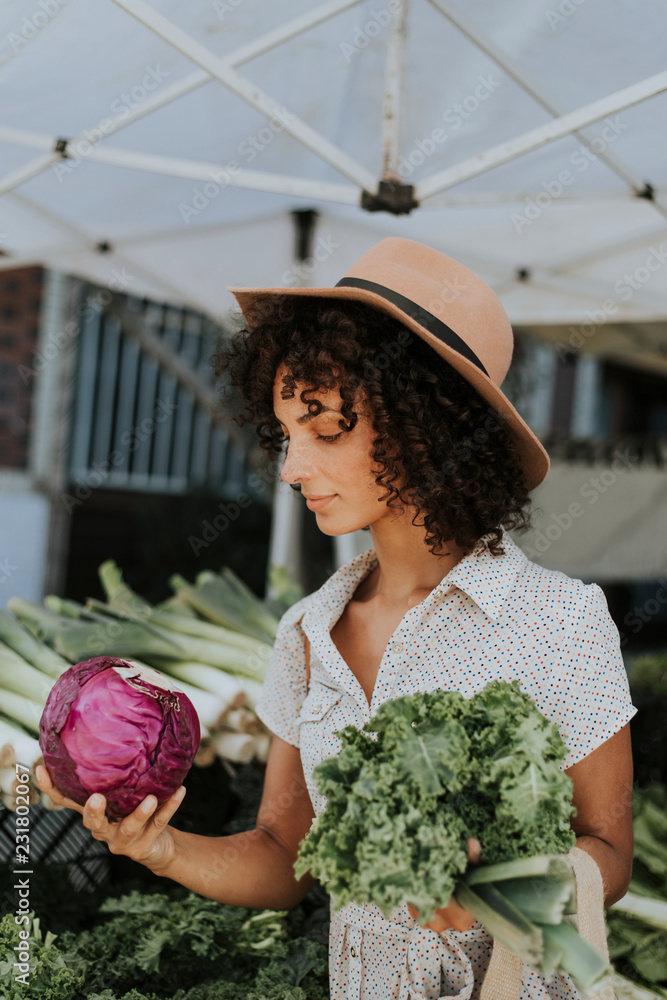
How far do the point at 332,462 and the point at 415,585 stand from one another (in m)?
0.34

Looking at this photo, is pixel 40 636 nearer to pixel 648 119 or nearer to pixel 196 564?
pixel 648 119

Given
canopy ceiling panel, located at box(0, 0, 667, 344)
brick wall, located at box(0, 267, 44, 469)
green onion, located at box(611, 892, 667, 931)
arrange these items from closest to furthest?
green onion, located at box(611, 892, 667, 931), canopy ceiling panel, located at box(0, 0, 667, 344), brick wall, located at box(0, 267, 44, 469)

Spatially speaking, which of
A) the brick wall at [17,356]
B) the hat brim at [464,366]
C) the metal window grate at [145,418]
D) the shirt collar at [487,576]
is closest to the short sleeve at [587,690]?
the shirt collar at [487,576]

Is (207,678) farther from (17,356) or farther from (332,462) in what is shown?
(17,356)

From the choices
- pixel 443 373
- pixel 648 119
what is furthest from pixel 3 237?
pixel 443 373

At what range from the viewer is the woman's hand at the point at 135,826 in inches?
54.1

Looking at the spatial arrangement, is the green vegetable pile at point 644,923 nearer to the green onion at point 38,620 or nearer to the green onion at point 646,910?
the green onion at point 646,910

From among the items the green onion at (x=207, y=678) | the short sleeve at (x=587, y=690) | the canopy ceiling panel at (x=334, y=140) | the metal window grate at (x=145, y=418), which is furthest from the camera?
the metal window grate at (x=145, y=418)

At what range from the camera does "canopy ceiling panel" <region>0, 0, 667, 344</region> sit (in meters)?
2.58

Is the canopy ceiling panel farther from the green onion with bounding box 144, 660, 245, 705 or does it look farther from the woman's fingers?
the woman's fingers

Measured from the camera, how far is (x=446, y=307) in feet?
4.86

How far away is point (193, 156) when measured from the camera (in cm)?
348

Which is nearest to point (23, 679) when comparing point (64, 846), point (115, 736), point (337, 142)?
point (64, 846)

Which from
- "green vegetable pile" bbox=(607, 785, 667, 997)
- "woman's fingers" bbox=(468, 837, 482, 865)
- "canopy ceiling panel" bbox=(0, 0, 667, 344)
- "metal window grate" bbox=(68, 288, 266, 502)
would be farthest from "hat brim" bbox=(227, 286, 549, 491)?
"metal window grate" bbox=(68, 288, 266, 502)
